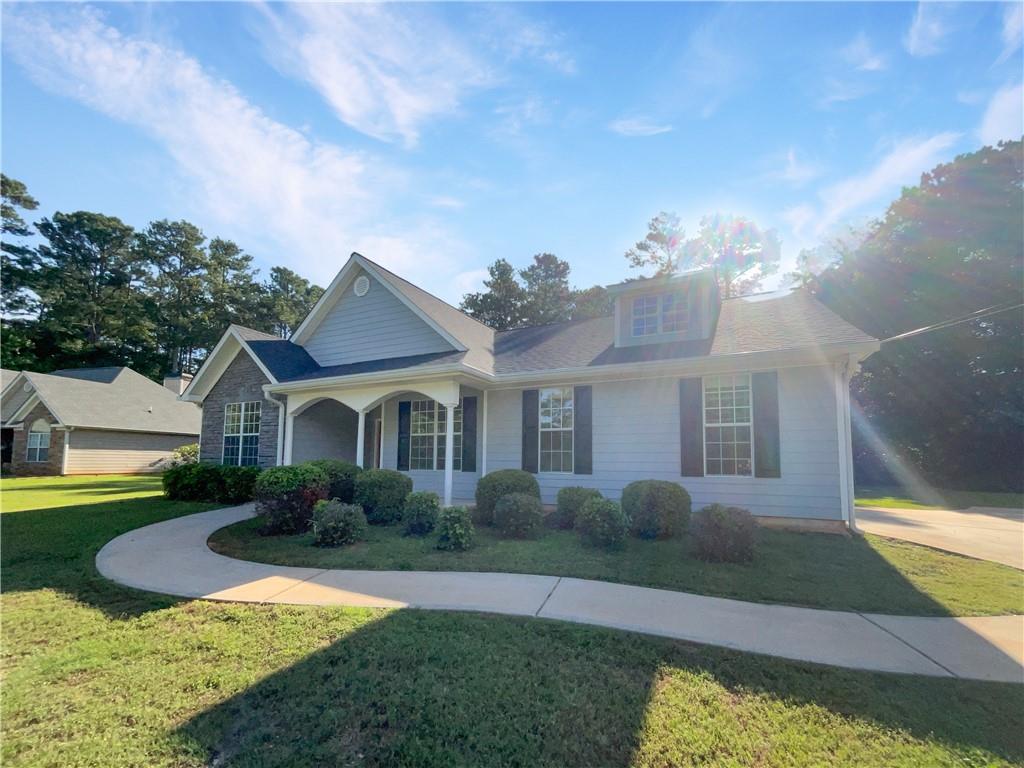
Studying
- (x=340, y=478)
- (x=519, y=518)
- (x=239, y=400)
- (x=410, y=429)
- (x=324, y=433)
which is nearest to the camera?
(x=519, y=518)

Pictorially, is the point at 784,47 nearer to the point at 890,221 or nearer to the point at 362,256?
the point at 362,256

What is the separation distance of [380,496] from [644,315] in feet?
22.3

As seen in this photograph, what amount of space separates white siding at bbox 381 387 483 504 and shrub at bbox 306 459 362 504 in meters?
1.84

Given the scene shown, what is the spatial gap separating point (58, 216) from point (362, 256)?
4100 cm

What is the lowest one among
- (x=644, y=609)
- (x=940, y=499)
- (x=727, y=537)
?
(x=940, y=499)

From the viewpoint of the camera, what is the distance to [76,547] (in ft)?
23.7

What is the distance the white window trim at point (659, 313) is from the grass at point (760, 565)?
4.36 metres

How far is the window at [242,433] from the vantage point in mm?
13219

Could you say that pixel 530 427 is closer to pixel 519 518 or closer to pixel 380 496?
pixel 519 518

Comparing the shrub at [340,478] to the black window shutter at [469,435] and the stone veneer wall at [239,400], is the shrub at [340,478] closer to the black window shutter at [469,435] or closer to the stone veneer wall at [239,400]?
the black window shutter at [469,435]

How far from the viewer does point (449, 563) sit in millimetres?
6273

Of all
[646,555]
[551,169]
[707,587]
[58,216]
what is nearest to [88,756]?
[707,587]

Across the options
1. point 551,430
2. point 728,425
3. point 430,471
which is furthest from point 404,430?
point 728,425

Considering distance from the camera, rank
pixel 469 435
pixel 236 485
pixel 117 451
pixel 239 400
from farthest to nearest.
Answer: pixel 117 451
pixel 239 400
pixel 236 485
pixel 469 435
